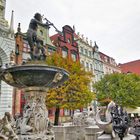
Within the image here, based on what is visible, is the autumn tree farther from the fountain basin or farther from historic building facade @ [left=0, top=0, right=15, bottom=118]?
the fountain basin

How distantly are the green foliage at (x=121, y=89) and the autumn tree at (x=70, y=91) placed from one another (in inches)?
377

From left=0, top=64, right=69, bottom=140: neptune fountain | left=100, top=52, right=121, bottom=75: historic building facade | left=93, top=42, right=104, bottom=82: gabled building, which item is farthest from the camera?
left=100, top=52, right=121, bottom=75: historic building facade

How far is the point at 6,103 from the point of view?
23641 mm

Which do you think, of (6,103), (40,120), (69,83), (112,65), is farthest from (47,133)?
(112,65)

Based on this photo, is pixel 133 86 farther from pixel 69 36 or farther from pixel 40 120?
pixel 40 120

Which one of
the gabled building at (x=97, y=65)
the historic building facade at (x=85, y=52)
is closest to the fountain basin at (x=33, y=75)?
the historic building facade at (x=85, y=52)

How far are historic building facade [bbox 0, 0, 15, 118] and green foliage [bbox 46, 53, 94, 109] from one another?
16.3 feet

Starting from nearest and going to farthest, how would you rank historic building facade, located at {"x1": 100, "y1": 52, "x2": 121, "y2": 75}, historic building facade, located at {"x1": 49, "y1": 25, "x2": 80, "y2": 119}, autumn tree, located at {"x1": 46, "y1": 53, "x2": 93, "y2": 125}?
autumn tree, located at {"x1": 46, "y1": 53, "x2": 93, "y2": 125}, historic building facade, located at {"x1": 49, "y1": 25, "x2": 80, "y2": 119}, historic building facade, located at {"x1": 100, "y1": 52, "x2": 121, "y2": 75}

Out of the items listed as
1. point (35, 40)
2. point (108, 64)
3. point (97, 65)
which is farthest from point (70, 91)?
point (108, 64)

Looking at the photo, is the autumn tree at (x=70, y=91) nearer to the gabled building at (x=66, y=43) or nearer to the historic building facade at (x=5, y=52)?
the historic building facade at (x=5, y=52)

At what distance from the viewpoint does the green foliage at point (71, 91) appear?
21.9m

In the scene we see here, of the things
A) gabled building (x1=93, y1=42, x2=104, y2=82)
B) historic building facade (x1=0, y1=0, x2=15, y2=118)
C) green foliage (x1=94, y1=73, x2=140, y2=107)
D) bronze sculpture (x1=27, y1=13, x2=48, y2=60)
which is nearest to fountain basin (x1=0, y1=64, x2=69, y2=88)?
bronze sculpture (x1=27, y1=13, x2=48, y2=60)

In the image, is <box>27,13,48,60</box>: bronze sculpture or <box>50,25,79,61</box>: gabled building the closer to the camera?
<box>27,13,48,60</box>: bronze sculpture

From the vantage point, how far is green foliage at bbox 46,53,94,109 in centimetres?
2191
